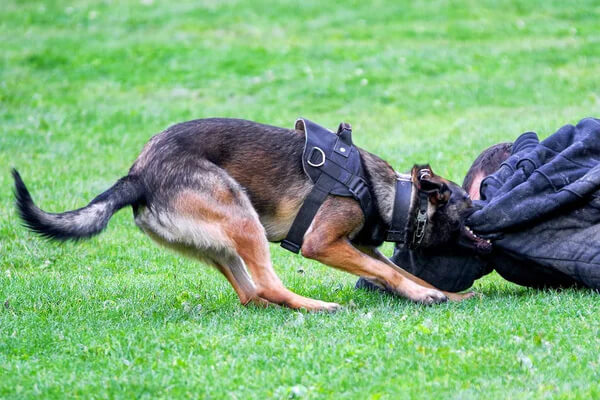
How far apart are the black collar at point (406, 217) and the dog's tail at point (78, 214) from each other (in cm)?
176

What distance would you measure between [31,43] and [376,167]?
561 inches

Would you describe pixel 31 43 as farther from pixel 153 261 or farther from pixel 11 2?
pixel 153 261

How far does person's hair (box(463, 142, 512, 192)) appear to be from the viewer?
6738 millimetres

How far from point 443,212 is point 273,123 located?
765 cm

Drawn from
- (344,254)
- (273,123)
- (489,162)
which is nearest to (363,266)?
(344,254)

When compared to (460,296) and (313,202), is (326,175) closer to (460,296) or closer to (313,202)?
(313,202)

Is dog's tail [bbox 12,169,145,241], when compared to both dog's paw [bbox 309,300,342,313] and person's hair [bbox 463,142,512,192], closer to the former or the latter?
dog's paw [bbox 309,300,342,313]

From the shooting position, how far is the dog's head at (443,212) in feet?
20.1

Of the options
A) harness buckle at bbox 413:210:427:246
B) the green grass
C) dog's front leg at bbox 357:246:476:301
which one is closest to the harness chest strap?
harness buckle at bbox 413:210:427:246

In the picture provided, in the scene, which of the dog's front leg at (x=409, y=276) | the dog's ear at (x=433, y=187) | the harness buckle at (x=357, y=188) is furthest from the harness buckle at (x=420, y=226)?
the harness buckle at (x=357, y=188)

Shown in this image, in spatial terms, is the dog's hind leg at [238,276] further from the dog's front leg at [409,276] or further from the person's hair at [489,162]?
the person's hair at [489,162]

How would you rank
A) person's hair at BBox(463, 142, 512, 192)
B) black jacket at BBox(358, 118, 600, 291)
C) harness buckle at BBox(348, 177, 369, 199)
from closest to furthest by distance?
black jacket at BBox(358, 118, 600, 291) < harness buckle at BBox(348, 177, 369, 199) < person's hair at BBox(463, 142, 512, 192)

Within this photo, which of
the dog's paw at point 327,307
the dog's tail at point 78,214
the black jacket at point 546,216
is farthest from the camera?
the dog's paw at point 327,307

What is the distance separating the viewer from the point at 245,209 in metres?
5.82
